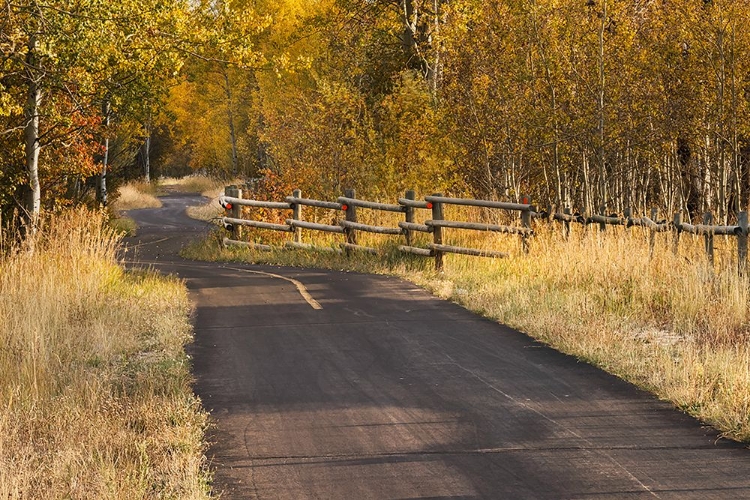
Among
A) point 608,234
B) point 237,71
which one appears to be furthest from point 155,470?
point 237,71

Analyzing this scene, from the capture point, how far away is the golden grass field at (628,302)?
8.77m

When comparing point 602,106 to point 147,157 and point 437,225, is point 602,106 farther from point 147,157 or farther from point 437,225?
point 147,157

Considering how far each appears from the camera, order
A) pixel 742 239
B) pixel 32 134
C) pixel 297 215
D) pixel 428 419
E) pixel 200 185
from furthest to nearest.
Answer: pixel 200 185
pixel 297 215
pixel 32 134
pixel 742 239
pixel 428 419

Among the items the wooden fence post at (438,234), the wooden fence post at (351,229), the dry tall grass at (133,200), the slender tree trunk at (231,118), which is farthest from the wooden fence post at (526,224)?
the slender tree trunk at (231,118)

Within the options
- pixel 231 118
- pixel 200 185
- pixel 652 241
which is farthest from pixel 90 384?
pixel 200 185

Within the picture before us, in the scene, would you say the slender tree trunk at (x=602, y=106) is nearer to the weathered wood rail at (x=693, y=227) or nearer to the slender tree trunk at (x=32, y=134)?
the weathered wood rail at (x=693, y=227)

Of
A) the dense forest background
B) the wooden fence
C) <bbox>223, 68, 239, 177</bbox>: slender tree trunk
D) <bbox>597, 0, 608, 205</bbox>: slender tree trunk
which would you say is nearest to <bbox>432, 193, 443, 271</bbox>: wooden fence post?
the wooden fence

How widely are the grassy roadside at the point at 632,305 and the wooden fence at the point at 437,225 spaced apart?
0.78 ft

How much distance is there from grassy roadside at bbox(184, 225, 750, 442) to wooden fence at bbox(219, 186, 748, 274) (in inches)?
9.4

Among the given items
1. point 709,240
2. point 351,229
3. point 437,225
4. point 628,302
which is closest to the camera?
point 628,302

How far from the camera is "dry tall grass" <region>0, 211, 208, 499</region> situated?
6.38 metres

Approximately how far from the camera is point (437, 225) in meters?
18.0

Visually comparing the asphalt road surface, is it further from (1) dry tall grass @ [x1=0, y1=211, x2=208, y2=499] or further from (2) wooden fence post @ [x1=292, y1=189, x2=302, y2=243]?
(2) wooden fence post @ [x1=292, y1=189, x2=302, y2=243]

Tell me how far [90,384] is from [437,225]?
10126 mm
